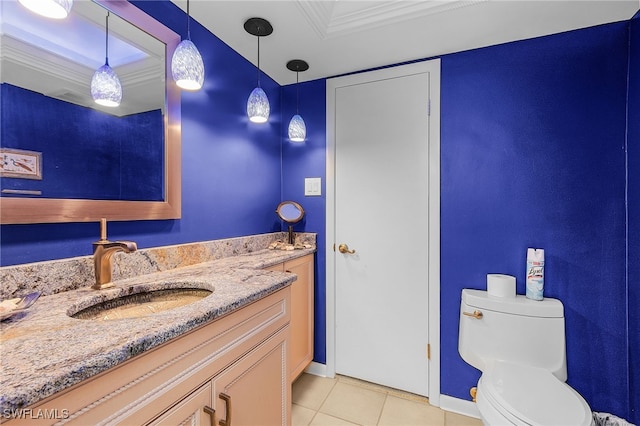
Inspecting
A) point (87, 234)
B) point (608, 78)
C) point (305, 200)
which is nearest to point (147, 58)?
point (87, 234)

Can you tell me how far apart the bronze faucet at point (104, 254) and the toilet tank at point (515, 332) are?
5.54 feet

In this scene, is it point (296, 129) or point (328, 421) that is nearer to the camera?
point (328, 421)

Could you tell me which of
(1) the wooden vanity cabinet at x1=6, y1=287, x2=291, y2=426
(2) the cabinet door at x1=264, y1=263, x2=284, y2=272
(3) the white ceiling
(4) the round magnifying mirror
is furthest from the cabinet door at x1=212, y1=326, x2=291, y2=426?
(3) the white ceiling

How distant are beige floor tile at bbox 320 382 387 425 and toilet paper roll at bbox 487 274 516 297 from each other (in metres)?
1.00

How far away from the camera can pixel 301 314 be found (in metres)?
1.90

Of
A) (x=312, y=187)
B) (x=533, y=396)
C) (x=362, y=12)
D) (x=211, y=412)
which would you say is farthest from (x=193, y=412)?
(x=362, y=12)

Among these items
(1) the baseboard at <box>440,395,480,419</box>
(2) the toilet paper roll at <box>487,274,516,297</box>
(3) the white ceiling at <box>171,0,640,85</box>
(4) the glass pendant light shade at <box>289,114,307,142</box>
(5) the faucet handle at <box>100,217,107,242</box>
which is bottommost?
(1) the baseboard at <box>440,395,480,419</box>

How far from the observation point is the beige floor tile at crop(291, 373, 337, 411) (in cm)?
180

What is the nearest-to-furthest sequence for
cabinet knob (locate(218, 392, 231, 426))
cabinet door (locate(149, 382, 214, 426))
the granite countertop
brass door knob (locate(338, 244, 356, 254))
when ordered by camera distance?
the granite countertop < cabinet door (locate(149, 382, 214, 426)) < cabinet knob (locate(218, 392, 231, 426)) < brass door knob (locate(338, 244, 356, 254))

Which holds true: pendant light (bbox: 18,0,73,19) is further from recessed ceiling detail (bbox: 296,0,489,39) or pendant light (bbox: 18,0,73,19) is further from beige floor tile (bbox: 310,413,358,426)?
beige floor tile (bbox: 310,413,358,426)

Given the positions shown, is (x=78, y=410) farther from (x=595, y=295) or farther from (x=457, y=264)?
(x=595, y=295)

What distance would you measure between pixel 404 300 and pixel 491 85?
1441mm

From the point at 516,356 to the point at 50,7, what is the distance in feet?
7.61

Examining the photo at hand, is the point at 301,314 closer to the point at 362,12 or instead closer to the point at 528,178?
the point at 528,178
